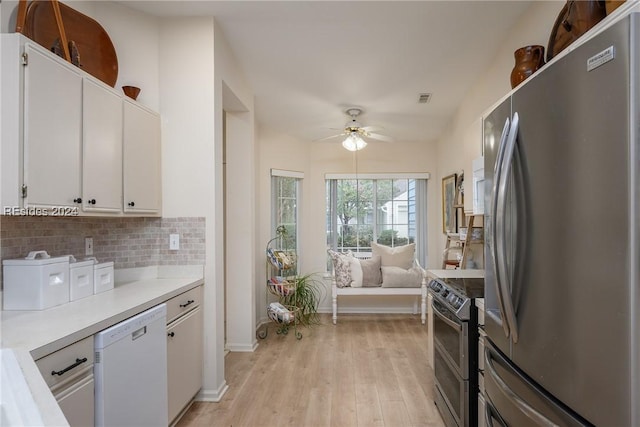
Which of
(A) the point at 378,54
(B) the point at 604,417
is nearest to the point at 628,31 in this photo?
(B) the point at 604,417

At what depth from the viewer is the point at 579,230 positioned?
92 centimetres

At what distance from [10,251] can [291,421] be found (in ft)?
6.11

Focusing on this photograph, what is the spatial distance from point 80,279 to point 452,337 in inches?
83.6

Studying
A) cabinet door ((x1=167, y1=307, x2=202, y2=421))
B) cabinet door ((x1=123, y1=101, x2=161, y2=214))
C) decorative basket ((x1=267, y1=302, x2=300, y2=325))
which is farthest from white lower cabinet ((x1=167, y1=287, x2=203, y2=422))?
decorative basket ((x1=267, y1=302, x2=300, y2=325))

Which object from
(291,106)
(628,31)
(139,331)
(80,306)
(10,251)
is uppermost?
(291,106)

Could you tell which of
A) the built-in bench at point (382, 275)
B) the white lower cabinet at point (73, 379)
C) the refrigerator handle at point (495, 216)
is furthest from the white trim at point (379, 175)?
the white lower cabinet at point (73, 379)

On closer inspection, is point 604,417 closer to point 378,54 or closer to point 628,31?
point 628,31

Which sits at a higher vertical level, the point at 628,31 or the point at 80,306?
the point at 628,31

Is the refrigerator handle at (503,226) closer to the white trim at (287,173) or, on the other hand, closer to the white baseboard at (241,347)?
the white baseboard at (241,347)

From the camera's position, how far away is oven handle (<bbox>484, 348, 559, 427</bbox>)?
3.44ft

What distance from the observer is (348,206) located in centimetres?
535

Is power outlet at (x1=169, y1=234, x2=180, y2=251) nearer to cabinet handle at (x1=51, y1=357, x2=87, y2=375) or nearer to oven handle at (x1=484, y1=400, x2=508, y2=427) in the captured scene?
cabinet handle at (x1=51, y1=357, x2=87, y2=375)

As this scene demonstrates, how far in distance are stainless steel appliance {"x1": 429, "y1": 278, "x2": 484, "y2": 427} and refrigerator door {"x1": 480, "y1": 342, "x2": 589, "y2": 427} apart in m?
0.31

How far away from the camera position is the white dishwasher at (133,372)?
1422 millimetres
